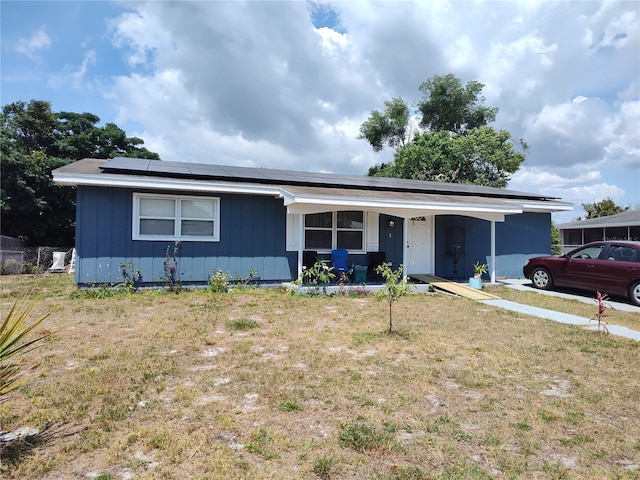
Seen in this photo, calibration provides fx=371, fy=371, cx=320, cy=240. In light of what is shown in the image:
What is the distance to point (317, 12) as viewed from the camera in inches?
461

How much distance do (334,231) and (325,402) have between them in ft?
26.3

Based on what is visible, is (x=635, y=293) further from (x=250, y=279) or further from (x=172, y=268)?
(x=172, y=268)

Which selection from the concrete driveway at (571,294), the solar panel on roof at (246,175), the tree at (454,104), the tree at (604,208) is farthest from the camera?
the tree at (604,208)

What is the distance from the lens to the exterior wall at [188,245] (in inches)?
353

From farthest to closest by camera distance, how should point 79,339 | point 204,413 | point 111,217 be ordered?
point 111,217
point 79,339
point 204,413

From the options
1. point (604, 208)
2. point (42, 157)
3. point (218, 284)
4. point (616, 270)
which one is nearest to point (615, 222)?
point (616, 270)

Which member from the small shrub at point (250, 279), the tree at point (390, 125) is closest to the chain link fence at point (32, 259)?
the small shrub at point (250, 279)

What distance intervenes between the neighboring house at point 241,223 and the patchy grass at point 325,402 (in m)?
3.21

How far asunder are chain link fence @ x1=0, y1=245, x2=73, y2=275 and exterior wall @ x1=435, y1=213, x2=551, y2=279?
1440cm

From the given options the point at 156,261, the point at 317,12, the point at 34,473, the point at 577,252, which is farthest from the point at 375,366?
the point at 317,12

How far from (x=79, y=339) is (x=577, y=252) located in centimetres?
1164

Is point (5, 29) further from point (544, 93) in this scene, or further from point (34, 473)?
point (544, 93)

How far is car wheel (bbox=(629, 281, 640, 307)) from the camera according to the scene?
868cm

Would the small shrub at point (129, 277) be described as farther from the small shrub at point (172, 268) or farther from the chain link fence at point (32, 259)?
the chain link fence at point (32, 259)
